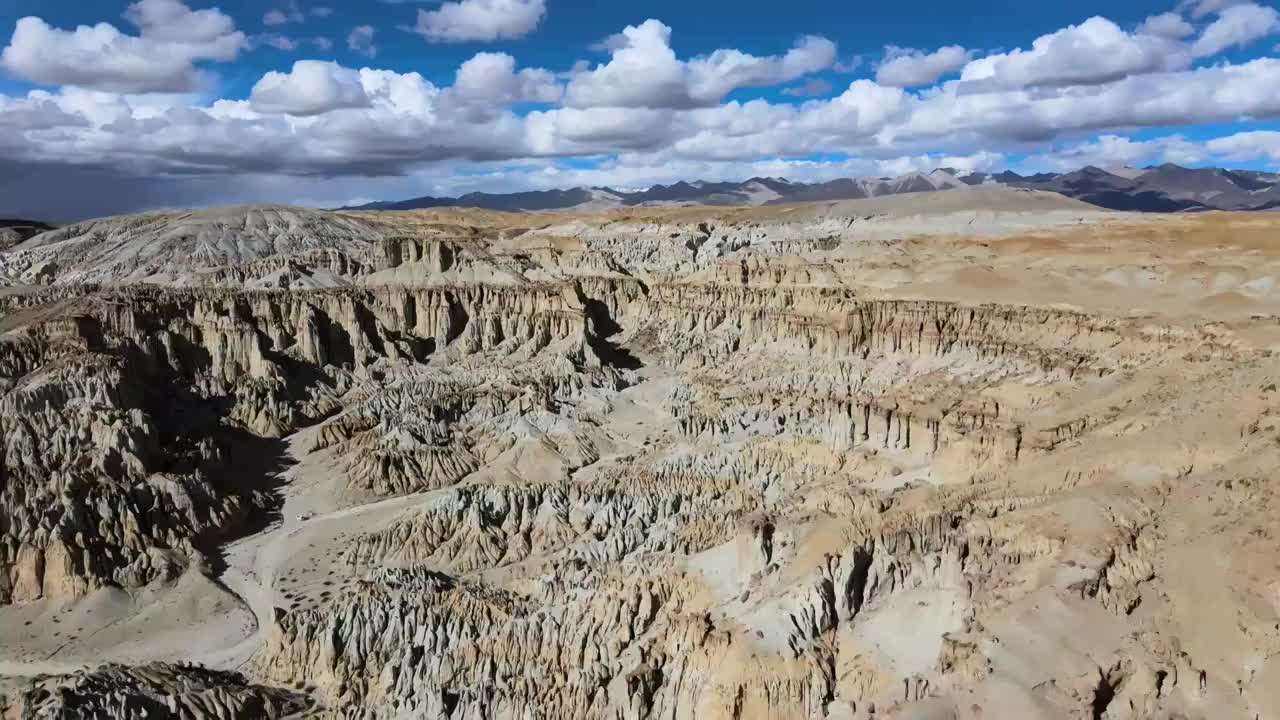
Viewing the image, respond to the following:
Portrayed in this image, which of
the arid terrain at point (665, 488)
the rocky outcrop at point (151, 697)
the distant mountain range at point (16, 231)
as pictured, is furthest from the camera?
the distant mountain range at point (16, 231)

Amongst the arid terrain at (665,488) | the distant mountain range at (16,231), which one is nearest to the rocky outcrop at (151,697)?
the arid terrain at (665,488)

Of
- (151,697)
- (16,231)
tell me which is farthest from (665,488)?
(16,231)

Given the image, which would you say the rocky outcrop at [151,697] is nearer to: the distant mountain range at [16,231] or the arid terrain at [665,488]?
the arid terrain at [665,488]

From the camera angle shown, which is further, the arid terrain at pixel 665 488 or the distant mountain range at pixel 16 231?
the distant mountain range at pixel 16 231

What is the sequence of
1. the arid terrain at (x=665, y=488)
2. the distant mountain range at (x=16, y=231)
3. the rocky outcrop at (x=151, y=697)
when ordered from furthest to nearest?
the distant mountain range at (x=16, y=231) → the arid terrain at (x=665, y=488) → the rocky outcrop at (x=151, y=697)

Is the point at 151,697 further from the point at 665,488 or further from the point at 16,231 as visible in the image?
the point at 16,231

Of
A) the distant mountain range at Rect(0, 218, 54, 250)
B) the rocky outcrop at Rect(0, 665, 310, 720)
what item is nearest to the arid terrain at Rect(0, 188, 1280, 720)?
the rocky outcrop at Rect(0, 665, 310, 720)

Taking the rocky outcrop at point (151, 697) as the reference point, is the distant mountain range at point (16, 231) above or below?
above

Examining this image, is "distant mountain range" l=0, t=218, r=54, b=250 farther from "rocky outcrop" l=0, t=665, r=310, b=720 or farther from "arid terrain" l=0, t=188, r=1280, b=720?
"rocky outcrop" l=0, t=665, r=310, b=720

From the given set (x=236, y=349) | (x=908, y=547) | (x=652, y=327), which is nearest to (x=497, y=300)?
(x=652, y=327)

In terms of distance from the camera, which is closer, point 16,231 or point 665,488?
point 665,488
